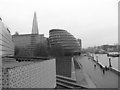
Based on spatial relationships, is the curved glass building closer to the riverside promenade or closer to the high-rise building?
the high-rise building

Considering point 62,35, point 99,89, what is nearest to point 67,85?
point 99,89

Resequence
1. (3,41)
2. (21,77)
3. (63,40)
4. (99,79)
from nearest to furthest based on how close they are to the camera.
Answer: (21,77)
(99,79)
(3,41)
(63,40)

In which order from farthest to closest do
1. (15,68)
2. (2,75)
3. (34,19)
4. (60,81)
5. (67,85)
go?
(34,19) → (60,81) → (67,85) → (15,68) → (2,75)

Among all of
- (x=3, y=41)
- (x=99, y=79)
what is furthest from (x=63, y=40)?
(x=99, y=79)

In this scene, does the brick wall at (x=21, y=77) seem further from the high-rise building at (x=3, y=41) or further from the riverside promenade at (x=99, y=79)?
the high-rise building at (x=3, y=41)

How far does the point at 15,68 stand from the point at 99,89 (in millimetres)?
7734

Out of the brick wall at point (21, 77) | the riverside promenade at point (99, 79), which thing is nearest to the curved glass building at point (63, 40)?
the riverside promenade at point (99, 79)

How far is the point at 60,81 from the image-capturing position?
14.7 metres

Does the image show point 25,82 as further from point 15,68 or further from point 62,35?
point 62,35

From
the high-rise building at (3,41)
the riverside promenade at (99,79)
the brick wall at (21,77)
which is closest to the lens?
the brick wall at (21,77)

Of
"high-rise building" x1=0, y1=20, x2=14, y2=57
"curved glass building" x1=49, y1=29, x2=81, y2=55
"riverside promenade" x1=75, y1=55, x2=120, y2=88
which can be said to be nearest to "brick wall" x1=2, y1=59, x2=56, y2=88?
"riverside promenade" x1=75, y1=55, x2=120, y2=88

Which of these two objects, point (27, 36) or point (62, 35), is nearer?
point (62, 35)

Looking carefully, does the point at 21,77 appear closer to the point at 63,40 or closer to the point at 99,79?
the point at 99,79

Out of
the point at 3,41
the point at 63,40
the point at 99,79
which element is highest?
the point at 63,40
